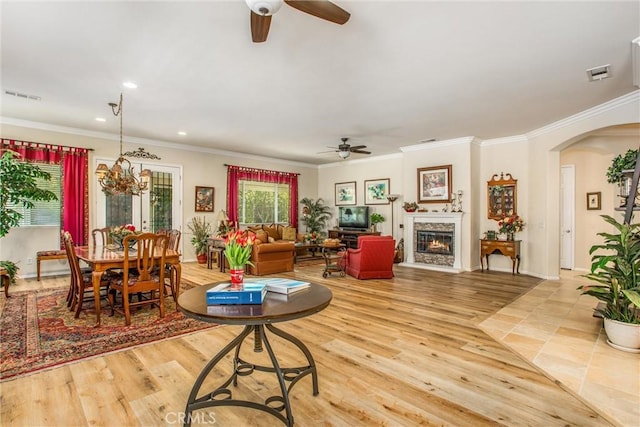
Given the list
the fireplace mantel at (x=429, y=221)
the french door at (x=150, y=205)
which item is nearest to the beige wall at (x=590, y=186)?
the fireplace mantel at (x=429, y=221)

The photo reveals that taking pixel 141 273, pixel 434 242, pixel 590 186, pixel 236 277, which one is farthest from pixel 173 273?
pixel 590 186

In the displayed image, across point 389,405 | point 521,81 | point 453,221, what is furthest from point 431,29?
point 453,221

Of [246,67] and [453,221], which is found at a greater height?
[246,67]

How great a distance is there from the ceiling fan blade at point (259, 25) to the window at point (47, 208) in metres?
5.82

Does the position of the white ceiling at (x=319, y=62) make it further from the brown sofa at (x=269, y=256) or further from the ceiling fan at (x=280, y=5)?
the brown sofa at (x=269, y=256)

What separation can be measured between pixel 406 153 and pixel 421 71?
4.46 metres

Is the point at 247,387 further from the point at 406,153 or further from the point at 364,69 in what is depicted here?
the point at 406,153

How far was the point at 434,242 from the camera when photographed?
724 centimetres

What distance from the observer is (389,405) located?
6.51ft

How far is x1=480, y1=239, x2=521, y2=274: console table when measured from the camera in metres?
6.25

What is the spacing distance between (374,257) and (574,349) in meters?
3.26

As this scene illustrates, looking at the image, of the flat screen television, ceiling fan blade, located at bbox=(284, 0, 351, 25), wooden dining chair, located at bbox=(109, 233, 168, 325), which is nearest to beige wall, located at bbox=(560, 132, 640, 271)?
the flat screen television

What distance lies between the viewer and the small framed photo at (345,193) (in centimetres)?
973

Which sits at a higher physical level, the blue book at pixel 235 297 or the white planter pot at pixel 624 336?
the blue book at pixel 235 297
